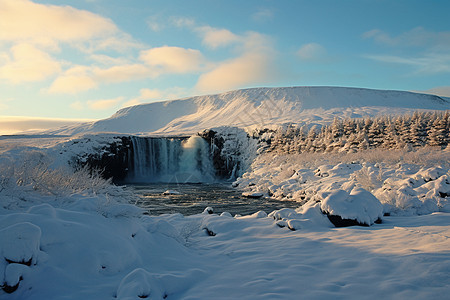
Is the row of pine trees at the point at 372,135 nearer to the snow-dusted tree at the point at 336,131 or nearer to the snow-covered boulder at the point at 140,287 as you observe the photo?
the snow-dusted tree at the point at 336,131

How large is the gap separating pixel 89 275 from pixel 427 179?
1303 centimetres

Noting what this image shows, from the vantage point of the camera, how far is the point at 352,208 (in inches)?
344

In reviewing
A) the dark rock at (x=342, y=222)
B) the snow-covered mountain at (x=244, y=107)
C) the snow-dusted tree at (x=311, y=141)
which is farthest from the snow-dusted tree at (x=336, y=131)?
the snow-covered mountain at (x=244, y=107)

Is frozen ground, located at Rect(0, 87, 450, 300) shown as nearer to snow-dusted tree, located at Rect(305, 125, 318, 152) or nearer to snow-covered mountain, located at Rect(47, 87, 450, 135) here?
snow-dusted tree, located at Rect(305, 125, 318, 152)

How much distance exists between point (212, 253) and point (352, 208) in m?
4.57

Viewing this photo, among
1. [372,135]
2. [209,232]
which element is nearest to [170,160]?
[372,135]

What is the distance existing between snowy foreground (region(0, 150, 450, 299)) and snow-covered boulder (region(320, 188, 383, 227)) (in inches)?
1.4

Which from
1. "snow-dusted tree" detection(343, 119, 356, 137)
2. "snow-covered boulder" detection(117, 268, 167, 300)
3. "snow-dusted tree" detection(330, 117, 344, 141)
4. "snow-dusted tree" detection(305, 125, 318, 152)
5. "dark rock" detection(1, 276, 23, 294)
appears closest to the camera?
"dark rock" detection(1, 276, 23, 294)

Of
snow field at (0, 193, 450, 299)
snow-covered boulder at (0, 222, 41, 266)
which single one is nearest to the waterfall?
snow field at (0, 193, 450, 299)

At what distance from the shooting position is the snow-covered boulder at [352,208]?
8.52m

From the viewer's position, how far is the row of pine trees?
84.8 ft

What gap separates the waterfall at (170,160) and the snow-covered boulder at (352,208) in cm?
3162

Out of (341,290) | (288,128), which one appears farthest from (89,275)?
(288,128)

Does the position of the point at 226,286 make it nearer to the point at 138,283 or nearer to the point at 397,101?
the point at 138,283
